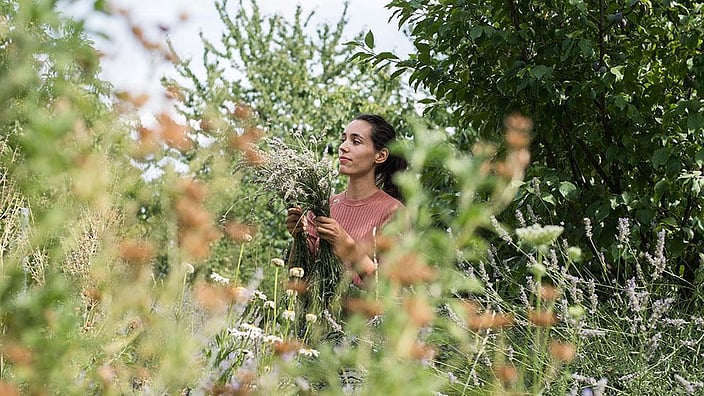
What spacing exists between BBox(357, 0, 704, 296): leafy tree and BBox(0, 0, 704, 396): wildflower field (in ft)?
0.04

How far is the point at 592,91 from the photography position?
10.9ft

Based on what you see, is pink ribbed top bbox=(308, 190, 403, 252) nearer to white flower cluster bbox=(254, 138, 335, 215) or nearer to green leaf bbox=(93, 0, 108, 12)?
white flower cluster bbox=(254, 138, 335, 215)

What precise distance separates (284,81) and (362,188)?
7.78m

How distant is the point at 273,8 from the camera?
39.4ft

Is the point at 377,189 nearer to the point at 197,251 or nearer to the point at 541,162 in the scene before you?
the point at 541,162

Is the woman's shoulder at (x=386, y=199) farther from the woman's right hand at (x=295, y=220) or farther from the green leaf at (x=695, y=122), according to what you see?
the green leaf at (x=695, y=122)

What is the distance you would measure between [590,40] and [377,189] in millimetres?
1042

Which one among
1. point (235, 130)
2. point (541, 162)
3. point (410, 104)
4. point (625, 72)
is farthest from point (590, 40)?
point (410, 104)

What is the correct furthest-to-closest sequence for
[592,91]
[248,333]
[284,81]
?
[284,81] → [592,91] → [248,333]

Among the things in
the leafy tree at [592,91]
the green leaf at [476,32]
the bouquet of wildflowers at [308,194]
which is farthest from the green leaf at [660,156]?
the bouquet of wildflowers at [308,194]

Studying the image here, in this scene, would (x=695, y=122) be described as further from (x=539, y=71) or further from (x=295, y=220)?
(x=295, y=220)

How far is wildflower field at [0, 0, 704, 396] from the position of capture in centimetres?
86

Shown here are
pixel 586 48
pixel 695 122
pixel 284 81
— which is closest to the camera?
pixel 695 122

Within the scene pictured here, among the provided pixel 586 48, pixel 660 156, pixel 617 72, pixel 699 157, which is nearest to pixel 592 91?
pixel 617 72
